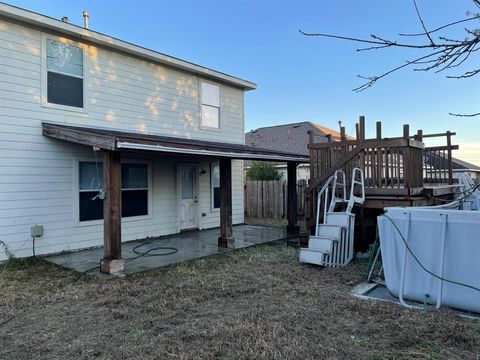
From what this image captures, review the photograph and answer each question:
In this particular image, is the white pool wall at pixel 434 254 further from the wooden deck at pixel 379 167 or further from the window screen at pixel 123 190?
the window screen at pixel 123 190

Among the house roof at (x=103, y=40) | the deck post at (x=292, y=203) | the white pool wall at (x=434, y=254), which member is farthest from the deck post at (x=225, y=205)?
the white pool wall at (x=434, y=254)

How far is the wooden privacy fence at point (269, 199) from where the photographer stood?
45.3 feet

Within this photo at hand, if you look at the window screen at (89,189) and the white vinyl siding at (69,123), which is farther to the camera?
the window screen at (89,189)

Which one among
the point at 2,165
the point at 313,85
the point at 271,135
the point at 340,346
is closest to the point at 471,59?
the point at 340,346

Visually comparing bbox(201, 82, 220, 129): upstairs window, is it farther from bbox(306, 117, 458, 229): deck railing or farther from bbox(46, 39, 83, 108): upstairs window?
bbox(306, 117, 458, 229): deck railing

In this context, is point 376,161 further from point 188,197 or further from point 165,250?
point 188,197

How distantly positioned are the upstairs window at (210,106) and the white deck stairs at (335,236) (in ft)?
15.9

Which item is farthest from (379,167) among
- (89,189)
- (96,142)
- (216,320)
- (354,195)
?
(89,189)

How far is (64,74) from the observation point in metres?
7.39

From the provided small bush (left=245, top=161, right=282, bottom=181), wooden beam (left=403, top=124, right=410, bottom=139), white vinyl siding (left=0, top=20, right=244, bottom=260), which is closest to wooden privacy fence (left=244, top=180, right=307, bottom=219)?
small bush (left=245, top=161, right=282, bottom=181)

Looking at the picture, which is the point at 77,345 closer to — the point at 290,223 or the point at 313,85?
the point at 290,223

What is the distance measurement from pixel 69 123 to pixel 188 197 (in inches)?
148

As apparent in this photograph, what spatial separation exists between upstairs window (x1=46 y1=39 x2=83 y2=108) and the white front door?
3302 mm

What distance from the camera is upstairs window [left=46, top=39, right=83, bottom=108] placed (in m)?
7.19
